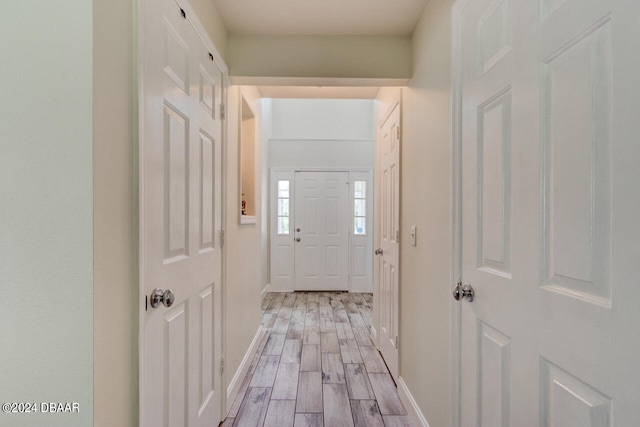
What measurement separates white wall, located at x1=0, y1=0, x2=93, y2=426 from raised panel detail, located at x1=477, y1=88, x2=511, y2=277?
1125 mm

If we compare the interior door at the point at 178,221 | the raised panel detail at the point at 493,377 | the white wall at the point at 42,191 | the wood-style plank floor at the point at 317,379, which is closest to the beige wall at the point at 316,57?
the interior door at the point at 178,221

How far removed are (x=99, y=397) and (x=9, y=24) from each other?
93 centimetres

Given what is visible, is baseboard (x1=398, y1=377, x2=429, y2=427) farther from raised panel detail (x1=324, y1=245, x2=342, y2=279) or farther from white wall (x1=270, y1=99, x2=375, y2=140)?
white wall (x1=270, y1=99, x2=375, y2=140)

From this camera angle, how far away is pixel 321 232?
5.36 metres

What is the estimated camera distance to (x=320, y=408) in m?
2.05

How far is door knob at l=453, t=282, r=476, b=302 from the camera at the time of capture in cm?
123

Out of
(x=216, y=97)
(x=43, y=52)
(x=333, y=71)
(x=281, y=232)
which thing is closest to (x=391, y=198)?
(x=333, y=71)

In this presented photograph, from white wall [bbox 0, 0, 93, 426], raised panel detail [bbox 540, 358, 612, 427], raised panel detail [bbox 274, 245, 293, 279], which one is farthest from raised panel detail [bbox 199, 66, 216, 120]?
raised panel detail [bbox 274, 245, 293, 279]

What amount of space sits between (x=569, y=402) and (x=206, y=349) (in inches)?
56.4

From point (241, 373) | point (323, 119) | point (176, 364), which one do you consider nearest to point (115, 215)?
point (176, 364)

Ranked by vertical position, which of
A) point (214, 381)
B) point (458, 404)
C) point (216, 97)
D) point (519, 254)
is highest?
point (216, 97)

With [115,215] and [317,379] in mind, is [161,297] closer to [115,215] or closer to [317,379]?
[115,215]

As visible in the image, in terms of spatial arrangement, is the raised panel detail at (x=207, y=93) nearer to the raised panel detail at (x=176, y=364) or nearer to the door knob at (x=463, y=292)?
the raised panel detail at (x=176, y=364)

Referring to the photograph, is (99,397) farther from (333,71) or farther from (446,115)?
(333,71)
